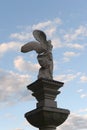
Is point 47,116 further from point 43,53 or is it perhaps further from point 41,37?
point 41,37

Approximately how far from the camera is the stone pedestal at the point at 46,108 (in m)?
19.4

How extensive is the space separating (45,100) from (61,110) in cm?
98

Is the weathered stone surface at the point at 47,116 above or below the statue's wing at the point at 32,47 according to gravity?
below

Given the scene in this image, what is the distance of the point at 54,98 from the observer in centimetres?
2038

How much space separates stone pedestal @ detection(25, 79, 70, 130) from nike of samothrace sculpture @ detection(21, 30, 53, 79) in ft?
2.59

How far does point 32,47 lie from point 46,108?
3768mm

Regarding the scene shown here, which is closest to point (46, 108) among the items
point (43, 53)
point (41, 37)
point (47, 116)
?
point (47, 116)

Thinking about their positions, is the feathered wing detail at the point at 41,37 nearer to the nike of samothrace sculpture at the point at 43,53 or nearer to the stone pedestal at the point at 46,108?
the nike of samothrace sculpture at the point at 43,53

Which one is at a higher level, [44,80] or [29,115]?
[44,80]

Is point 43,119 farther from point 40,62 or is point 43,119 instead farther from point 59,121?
point 40,62

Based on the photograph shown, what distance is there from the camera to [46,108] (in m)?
19.5

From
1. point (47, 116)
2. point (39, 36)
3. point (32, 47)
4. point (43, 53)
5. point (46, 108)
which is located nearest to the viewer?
point (47, 116)

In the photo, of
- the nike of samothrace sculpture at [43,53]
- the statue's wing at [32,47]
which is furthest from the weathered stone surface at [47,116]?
the statue's wing at [32,47]

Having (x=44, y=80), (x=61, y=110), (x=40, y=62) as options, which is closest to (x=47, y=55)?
(x=40, y=62)
